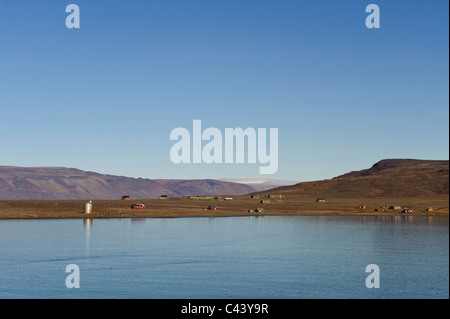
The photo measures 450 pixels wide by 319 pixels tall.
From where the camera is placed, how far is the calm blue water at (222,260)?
51719 millimetres

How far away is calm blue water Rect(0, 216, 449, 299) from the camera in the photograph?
2036 inches

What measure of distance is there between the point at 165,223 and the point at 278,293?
7801 cm

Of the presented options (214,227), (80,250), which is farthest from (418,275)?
(214,227)

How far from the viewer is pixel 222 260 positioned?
69.4 meters

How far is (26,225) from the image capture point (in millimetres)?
114750

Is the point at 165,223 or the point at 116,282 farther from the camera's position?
the point at 165,223
